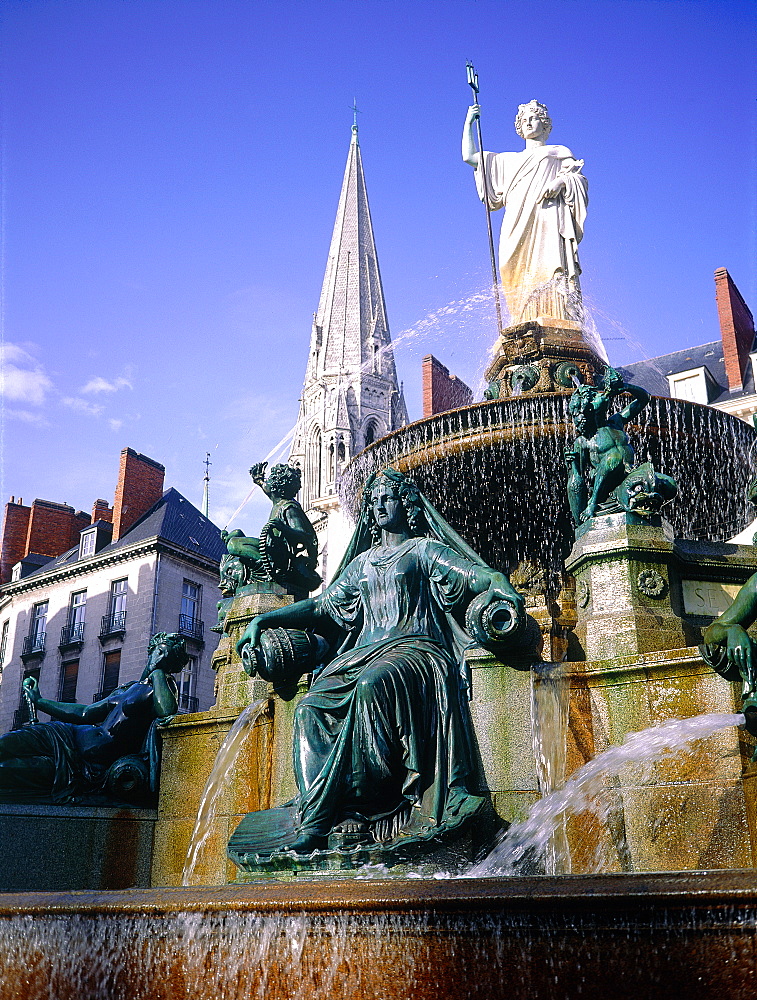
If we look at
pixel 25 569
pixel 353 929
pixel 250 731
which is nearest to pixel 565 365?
pixel 250 731

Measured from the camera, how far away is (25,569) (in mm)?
53250

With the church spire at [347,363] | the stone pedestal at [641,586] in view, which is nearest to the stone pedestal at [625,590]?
the stone pedestal at [641,586]

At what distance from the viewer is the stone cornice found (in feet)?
158

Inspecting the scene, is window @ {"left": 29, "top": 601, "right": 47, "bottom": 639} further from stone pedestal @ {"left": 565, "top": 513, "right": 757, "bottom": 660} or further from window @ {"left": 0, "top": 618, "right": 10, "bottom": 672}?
stone pedestal @ {"left": 565, "top": 513, "right": 757, "bottom": 660}

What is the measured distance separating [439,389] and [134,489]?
69.7 feet

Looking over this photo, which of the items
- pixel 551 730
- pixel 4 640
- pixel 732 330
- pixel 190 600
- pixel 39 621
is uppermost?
pixel 732 330

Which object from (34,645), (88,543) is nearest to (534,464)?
(88,543)

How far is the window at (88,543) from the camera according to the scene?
5034 cm

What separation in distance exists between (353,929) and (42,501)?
181ft

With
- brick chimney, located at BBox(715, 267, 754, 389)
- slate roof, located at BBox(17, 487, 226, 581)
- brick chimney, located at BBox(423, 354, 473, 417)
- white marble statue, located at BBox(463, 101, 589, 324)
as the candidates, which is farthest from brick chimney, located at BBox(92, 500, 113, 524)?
white marble statue, located at BBox(463, 101, 589, 324)

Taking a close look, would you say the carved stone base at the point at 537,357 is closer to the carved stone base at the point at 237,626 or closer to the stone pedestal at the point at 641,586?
the carved stone base at the point at 237,626

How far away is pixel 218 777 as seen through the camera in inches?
347

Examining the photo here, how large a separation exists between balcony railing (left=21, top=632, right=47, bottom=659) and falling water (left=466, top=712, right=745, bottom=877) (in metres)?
47.5

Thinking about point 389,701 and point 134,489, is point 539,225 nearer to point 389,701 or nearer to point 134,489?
point 389,701
